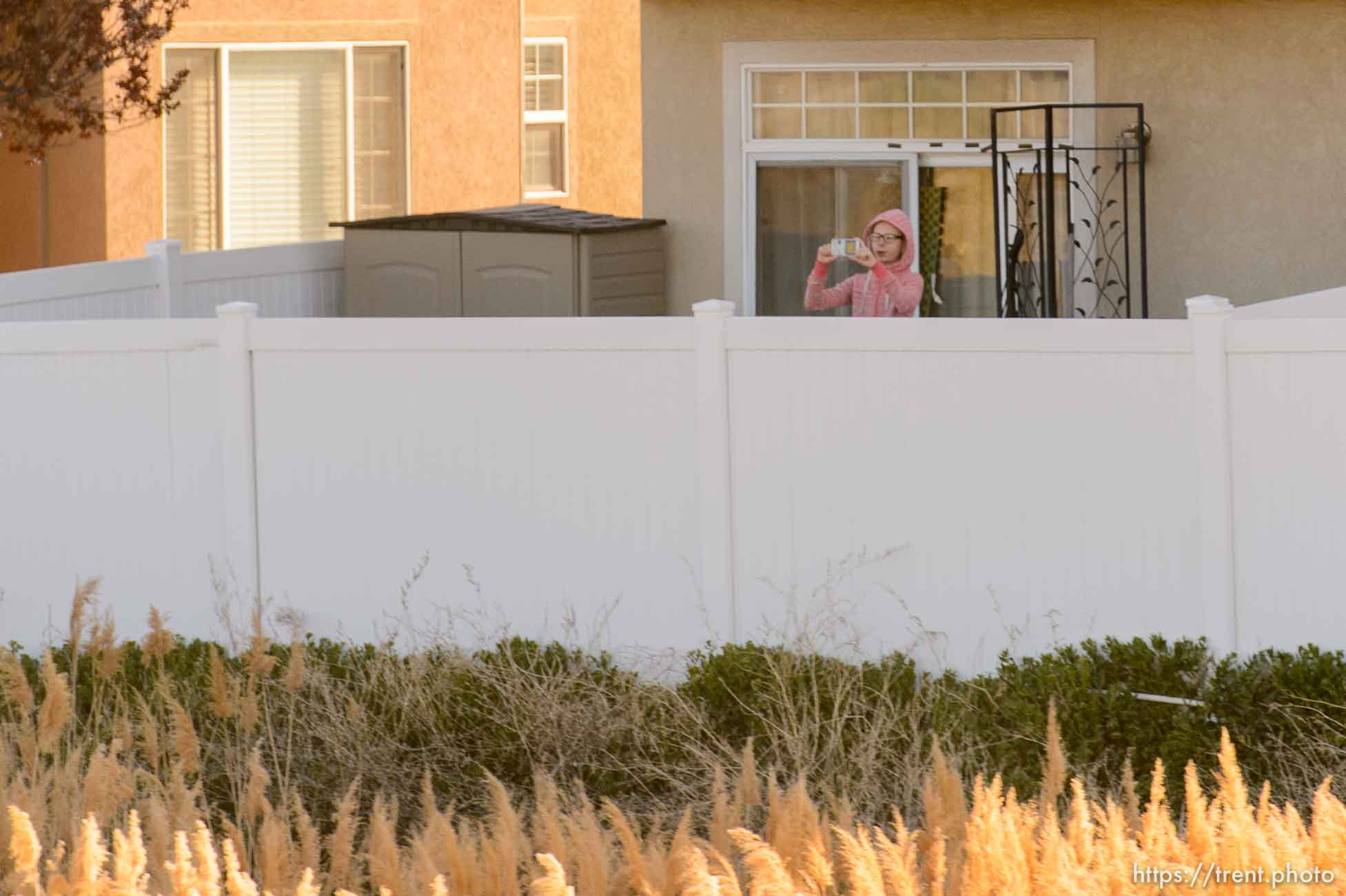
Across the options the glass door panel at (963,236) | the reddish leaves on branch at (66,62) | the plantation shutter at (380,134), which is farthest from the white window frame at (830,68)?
the plantation shutter at (380,134)

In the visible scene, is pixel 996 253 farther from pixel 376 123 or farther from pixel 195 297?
pixel 376 123

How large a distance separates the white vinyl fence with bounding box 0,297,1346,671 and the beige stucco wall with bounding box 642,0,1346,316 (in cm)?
491

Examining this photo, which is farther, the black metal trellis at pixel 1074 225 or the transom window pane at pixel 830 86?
the transom window pane at pixel 830 86

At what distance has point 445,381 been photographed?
7633 mm

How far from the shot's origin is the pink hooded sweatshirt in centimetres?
959

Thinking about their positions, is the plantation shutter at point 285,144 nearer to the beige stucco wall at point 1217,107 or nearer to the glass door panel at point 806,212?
the glass door panel at point 806,212

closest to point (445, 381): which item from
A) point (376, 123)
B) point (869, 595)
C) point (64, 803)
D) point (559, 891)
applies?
point (869, 595)

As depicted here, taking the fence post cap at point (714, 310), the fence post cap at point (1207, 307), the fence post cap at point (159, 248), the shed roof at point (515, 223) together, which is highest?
the shed roof at point (515, 223)

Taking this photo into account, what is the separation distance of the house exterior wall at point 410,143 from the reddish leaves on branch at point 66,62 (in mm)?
1144

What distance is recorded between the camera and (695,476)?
7.37 meters

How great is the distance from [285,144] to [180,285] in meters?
5.62

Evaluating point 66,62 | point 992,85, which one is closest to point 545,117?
point 66,62

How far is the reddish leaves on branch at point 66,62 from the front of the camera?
525 inches

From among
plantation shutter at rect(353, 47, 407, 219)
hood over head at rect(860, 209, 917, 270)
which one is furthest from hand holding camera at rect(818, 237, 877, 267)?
plantation shutter at rect(353, 47, 407, 219)
